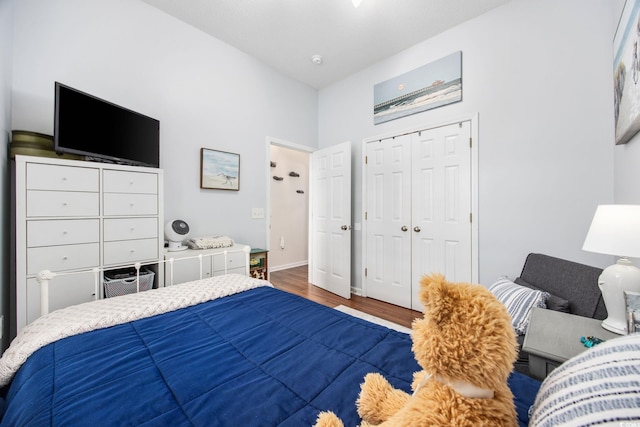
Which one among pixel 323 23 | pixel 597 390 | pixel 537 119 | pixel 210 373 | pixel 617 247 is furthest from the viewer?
pixel 323 23

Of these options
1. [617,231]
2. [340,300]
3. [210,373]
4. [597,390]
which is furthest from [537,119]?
[210,373]

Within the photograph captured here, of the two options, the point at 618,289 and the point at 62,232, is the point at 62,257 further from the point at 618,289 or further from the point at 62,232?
the point at 618,289

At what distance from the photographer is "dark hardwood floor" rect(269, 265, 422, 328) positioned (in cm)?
280

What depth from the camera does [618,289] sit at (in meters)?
1.13

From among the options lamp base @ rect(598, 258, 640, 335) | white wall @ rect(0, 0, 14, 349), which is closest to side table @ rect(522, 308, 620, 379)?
lamp base @ rect(598, 258, 640, 335)

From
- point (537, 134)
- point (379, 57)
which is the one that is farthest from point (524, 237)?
point (379, 57)

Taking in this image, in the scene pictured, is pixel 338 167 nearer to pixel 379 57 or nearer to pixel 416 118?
pixel 416 118

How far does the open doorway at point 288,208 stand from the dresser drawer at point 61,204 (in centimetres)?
326

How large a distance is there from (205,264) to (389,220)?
7.17 feet

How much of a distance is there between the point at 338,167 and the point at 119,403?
126 inches

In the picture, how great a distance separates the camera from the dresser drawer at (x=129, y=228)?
1816 mm

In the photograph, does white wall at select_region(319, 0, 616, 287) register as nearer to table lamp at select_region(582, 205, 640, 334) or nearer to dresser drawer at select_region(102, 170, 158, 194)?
table lamp at select_region(582, 205, 640, 334)

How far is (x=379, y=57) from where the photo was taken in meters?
3.20

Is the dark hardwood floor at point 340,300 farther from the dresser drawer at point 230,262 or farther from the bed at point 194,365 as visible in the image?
the bed at point 194,365
